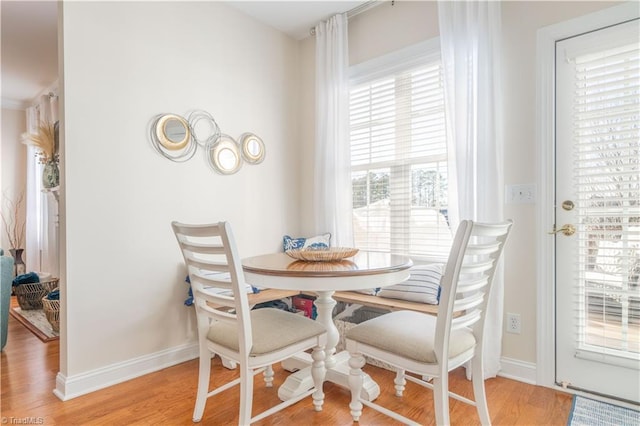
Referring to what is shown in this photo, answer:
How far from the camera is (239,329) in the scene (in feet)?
4.77

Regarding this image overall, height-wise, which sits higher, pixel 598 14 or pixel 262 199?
pixel 598 14

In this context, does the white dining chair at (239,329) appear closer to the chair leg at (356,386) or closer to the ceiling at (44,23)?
the chair leg at (356,386)

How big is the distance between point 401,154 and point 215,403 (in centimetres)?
211

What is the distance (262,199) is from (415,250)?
4.52 feet

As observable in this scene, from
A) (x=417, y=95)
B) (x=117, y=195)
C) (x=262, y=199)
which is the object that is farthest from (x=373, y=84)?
(x=117, y=195)

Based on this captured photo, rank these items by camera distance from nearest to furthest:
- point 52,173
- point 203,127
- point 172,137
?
point 172,137 → point 203,127 → point 52,173

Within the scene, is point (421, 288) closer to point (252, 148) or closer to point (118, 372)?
point (252, 148)

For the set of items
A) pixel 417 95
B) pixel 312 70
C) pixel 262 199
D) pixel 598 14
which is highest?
pixel 312 70

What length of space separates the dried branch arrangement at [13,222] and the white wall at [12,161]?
0.02 m

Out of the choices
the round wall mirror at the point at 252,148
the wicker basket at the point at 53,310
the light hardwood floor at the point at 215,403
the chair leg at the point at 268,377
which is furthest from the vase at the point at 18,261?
the chair leg at the point at 268,377

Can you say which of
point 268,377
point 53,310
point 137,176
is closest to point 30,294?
point 53,310

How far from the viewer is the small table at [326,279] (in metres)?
1.45

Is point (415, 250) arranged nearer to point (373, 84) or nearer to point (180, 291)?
point (373, 84)

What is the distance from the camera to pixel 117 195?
2248mm
